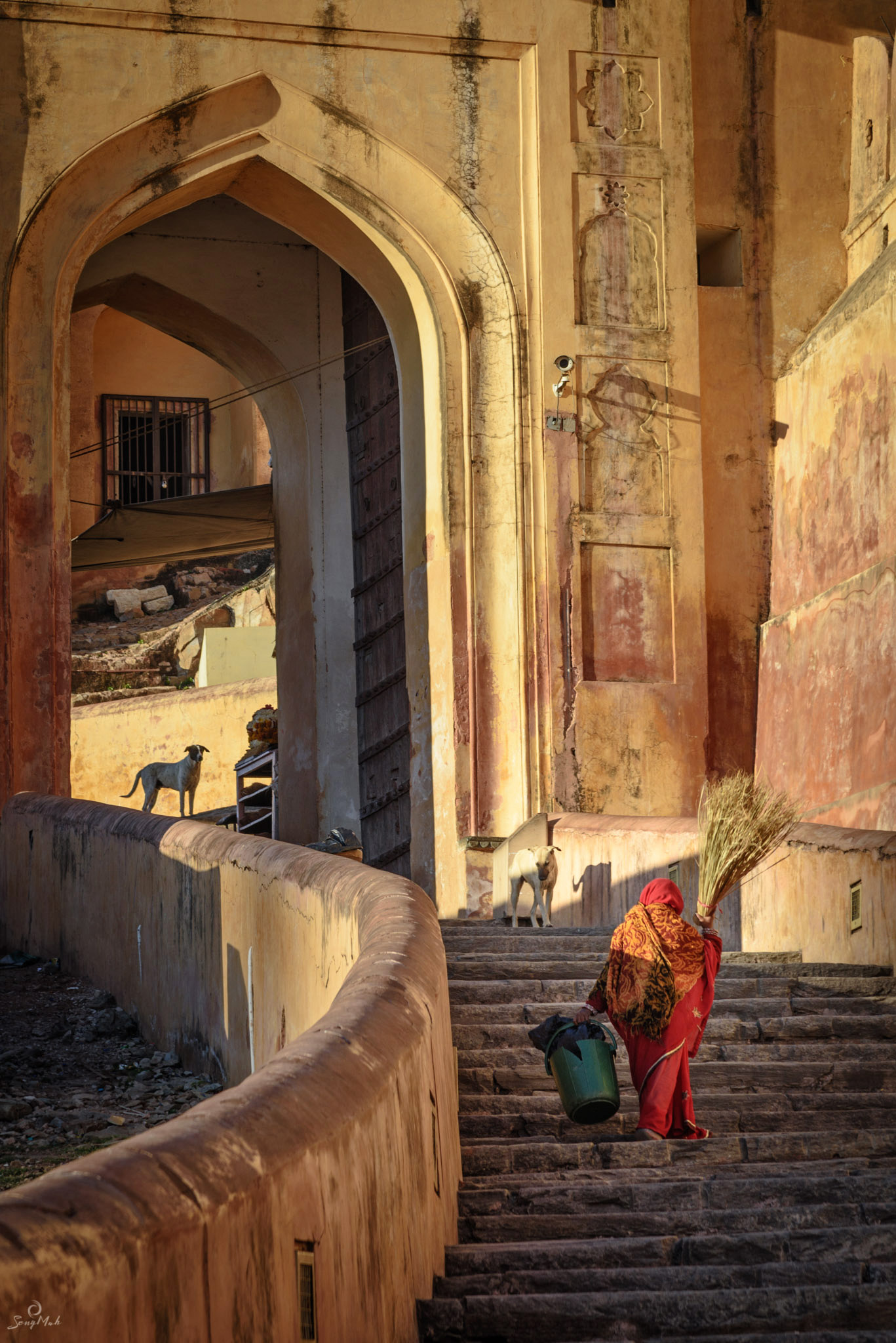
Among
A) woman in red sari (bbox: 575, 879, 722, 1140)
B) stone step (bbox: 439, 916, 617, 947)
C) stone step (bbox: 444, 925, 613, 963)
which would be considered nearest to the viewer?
woman in red sari (bbox: 575, 879, 722, 1140)

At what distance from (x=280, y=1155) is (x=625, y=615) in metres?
9.44

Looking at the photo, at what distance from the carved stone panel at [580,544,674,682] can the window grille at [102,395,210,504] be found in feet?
49.0

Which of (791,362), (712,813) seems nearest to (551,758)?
(791,362)

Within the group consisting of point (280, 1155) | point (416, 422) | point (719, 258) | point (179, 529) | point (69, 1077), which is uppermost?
point (719, 258)

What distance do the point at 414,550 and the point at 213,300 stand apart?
3.85 metres

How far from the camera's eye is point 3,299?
11102 millimetres

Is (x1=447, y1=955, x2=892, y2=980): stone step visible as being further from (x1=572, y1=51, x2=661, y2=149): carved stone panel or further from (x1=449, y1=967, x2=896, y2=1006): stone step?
(x1=572, y1=51, x2=661, y2=149): carved stone panel

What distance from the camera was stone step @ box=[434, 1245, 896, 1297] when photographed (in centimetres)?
383

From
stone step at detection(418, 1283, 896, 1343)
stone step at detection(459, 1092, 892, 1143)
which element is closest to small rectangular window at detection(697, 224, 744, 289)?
stone step at detection(459, 1092, 892, 1143)

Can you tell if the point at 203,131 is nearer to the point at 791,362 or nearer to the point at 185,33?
the point at 185,33

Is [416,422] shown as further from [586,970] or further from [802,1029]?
[802,1029]

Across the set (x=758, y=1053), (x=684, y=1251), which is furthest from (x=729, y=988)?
(x=684, y=1251)

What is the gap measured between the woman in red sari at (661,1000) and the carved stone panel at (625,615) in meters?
6.37

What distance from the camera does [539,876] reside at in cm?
981
